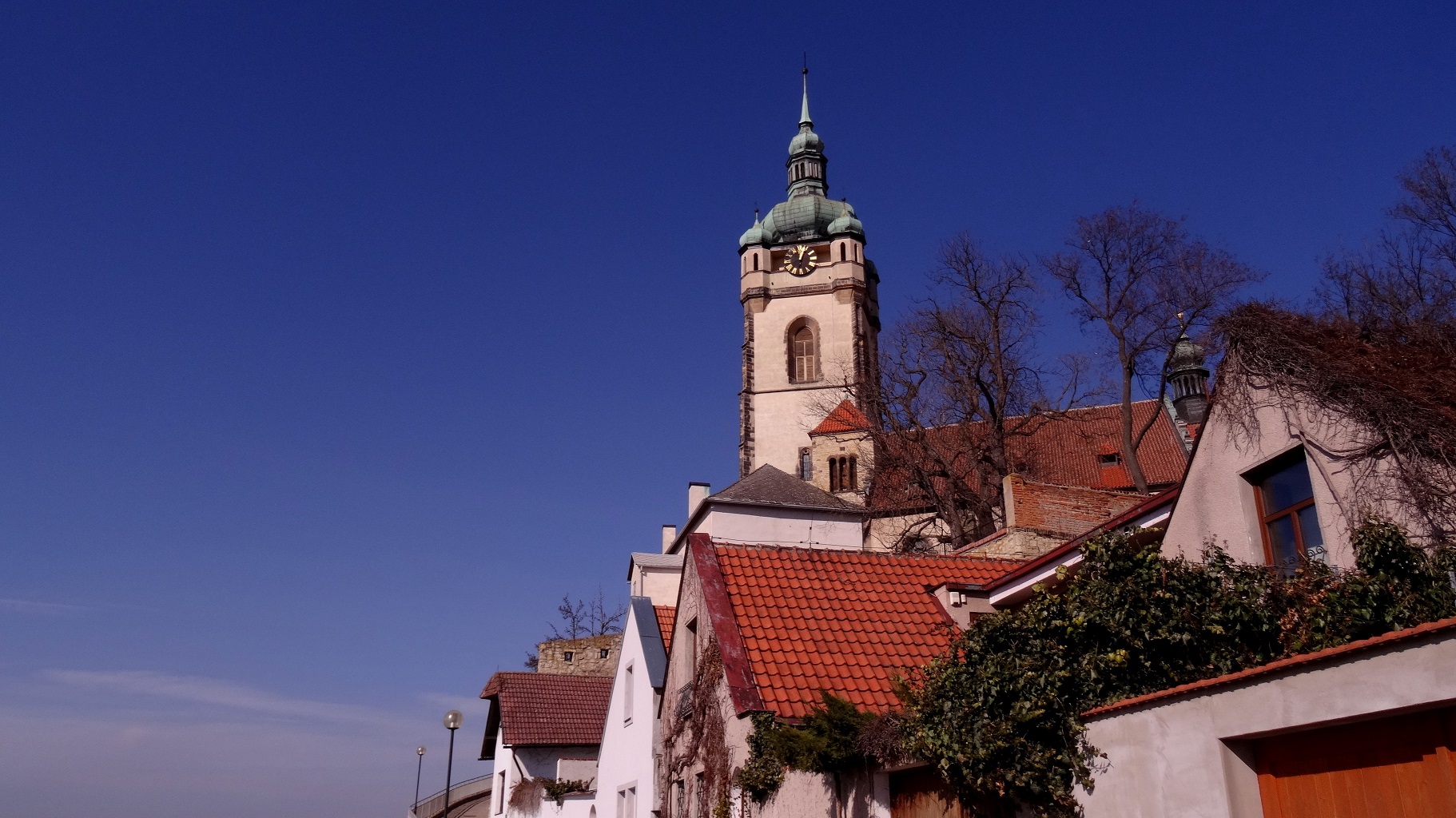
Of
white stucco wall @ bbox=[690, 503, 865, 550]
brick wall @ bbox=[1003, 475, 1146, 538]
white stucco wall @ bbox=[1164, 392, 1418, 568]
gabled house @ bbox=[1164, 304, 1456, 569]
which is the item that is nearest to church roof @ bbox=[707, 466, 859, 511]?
white stucco wall @ bbox=[690, 503, 865, 550]

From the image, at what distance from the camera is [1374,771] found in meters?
6.14

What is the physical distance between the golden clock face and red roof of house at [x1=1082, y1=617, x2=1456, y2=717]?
5080cm

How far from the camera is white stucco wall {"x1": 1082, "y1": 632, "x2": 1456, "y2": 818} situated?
18.5 feet

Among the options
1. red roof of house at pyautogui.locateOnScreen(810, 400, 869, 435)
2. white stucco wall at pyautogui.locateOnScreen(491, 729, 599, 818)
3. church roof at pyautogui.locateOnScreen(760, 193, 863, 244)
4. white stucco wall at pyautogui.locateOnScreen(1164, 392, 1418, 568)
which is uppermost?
church roof at pyautogui.locateOnScreen(760, 193, 863, 244)

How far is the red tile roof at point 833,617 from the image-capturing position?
12.9m

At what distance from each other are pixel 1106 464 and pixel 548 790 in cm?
2732

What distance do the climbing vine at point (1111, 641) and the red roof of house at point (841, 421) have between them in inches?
1522

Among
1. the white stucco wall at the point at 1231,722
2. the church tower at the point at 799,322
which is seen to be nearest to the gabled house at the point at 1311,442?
the white stucco wall at the point at 1231,722

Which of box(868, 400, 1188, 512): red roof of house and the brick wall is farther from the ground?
box(868, 400, 1188, 512): red roof of house

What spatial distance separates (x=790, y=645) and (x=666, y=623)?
5421mm

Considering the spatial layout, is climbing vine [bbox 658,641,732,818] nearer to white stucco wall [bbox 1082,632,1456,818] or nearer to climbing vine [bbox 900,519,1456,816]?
climbing vine [bbox 900,519,1456,816]

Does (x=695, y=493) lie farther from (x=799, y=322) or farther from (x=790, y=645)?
(x=790, y=645)

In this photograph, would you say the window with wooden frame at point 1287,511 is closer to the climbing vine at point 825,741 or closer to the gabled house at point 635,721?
the climbing vine at point 825,741

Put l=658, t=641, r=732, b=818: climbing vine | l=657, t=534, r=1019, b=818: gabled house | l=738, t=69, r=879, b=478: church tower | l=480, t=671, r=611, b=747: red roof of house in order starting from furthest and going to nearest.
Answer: l=738, t=69, r=879, b=478: church tower → l=480, t=671, r=611, b=747: red roof of house → l=658, t=641, r=732, b=818: climbing vine → l=657, t=534, r=1019, b=818: gabled house
